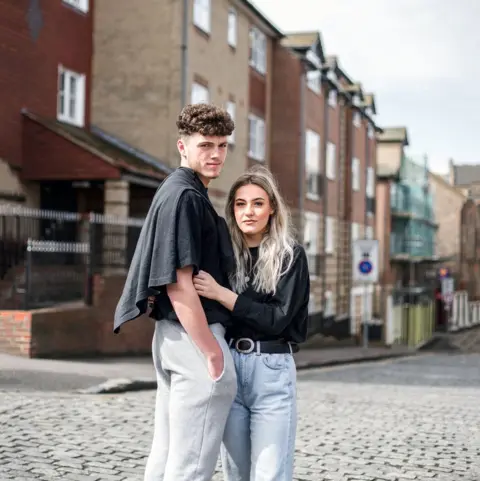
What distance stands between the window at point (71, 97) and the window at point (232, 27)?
19.3 ft

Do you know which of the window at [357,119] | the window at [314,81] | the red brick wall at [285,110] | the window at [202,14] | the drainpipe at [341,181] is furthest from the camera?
the window at [357,119]

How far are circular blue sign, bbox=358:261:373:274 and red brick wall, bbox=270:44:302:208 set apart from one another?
5.60 meters

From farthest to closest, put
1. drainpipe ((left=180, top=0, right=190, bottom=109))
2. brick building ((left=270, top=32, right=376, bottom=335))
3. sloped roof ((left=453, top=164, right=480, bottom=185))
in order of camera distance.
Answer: sloped roof ((left=453, top=164, right=480, bottom=185)), brick building ((left=270, top=32, right=376, bottom=335)), drainpipe ((left=180, top=0, right=190, bottom=109))

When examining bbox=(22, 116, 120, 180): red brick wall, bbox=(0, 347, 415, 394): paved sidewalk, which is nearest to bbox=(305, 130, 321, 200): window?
bbox=(22, 116, 120, 180): red brick wall

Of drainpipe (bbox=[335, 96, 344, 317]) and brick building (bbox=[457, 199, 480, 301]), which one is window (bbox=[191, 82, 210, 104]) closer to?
drainpipe (bbox=[335, 96, 344, 317])

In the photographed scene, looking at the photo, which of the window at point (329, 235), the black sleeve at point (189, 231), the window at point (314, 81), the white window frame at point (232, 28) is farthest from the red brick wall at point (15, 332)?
the window at point (329, 235)

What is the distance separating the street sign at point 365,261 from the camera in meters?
24.0

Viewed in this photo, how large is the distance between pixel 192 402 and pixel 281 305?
1.96ft

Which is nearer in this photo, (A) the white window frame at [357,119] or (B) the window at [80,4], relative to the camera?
(B) the window at [80,4]

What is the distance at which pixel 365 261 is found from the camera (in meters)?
24.3

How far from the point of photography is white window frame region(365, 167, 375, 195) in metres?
43.4

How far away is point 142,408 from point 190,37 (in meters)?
14.1

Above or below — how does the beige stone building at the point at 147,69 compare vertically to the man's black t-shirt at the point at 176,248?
above

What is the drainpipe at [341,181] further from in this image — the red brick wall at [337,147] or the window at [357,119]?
the window at [357,119]
